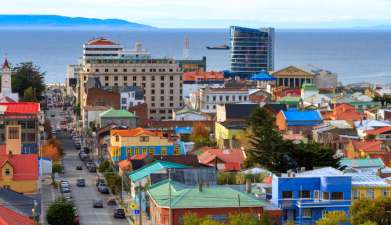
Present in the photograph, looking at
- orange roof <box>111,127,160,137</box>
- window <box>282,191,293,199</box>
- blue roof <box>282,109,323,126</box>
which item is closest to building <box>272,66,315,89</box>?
blue roof <box>282,109,323,126</box>

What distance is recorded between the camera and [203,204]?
117 feet

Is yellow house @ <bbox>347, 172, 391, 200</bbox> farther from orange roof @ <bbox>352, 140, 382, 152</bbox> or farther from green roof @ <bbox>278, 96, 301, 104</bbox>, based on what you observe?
green roof @ <bbox>278, 96, 301, 104</bbox>

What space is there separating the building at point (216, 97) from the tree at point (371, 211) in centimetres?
5038

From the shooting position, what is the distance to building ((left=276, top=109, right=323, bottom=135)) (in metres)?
67.9

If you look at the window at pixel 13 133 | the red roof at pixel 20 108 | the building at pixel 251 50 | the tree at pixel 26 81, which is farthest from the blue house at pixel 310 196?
the building at pixel 251 50

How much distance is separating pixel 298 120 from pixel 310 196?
3135 centimetres

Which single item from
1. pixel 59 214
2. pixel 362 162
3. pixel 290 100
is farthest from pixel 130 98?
pixel 59 214

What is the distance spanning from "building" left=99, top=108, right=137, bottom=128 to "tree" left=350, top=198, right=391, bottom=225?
34.9 meters

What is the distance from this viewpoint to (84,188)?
2010 inches

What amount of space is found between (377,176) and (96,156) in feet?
81.9

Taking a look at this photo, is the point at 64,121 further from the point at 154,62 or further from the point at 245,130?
the point at 245,130

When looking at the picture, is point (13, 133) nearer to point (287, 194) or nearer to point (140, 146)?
point (140, 146)

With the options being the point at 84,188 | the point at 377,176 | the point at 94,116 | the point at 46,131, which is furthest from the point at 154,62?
the point at 377,176

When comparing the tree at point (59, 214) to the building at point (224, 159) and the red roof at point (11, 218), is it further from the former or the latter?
the building at point (224, 159)
